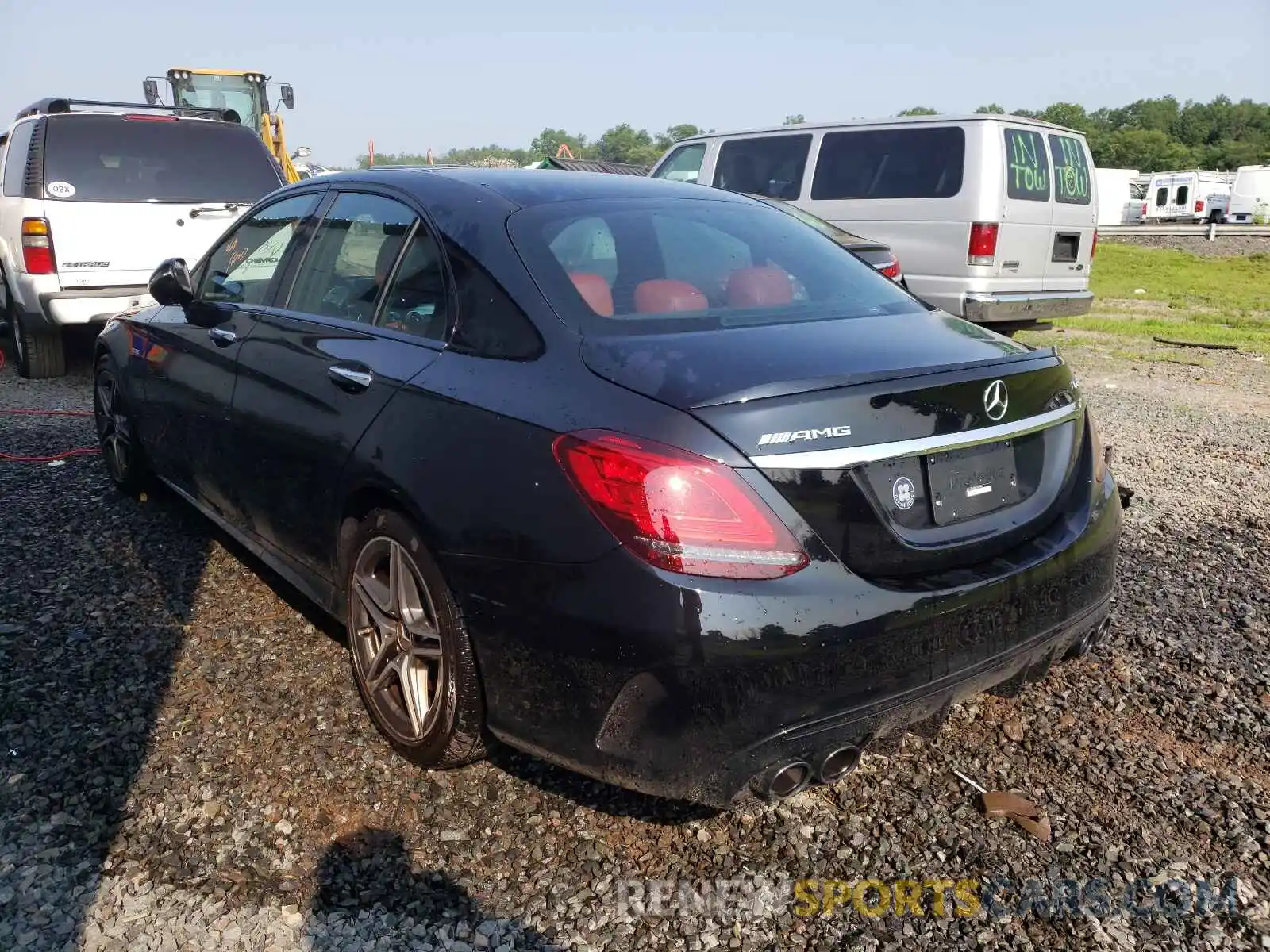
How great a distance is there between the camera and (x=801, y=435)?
7.38ft

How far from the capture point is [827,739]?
7.52 feet

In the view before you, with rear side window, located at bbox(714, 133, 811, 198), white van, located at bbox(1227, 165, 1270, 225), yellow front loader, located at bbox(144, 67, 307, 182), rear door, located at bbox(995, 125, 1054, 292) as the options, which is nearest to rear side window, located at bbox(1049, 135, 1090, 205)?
rear door, located at bbox(995, 125, 1054, 292)

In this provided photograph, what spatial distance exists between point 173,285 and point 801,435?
122 inches

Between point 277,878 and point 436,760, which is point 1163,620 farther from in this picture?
point 277,878

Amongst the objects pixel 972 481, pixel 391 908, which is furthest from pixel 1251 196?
pixel 391 908

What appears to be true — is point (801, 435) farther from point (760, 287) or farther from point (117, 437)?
point (117, 437)

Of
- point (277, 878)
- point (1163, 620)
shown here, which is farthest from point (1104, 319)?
point (277, 878)

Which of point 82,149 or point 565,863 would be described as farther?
point 82,149

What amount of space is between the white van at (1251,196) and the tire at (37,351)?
1771 inches

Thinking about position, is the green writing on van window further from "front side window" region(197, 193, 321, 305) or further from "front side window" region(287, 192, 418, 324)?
"front side window" region(287, 192, 418, 324)

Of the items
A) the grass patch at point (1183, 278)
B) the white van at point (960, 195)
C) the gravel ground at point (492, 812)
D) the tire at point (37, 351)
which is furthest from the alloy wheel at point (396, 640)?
the grass patch at point (1183, 278)

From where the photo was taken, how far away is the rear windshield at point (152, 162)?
796 centimetres

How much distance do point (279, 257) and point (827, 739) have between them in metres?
2.72

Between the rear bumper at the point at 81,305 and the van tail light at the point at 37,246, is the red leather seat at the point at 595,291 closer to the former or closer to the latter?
the rear bumper at the point at 81,305
